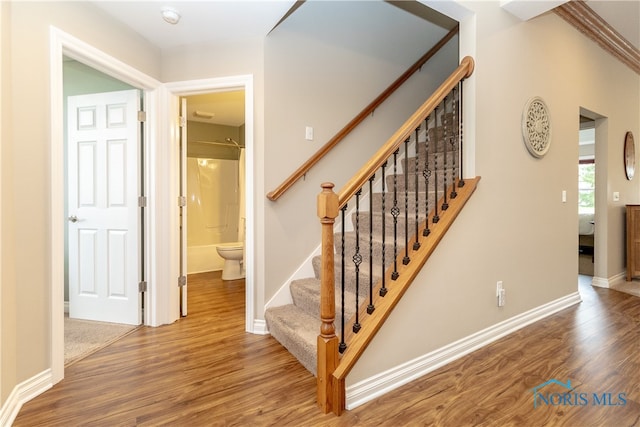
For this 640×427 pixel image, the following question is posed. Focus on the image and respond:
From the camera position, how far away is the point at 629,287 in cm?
375

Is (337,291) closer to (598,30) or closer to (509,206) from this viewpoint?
(509,206)

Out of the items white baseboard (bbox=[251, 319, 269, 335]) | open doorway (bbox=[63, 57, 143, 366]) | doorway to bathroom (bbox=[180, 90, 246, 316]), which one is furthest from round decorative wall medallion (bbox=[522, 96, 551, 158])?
doorway to bathroom (bbox=[180, 90, 246, 316])

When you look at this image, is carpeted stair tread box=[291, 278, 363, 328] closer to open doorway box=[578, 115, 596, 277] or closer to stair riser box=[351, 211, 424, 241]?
stair riser box=[351, 211, 424, 241]

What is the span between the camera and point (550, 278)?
2.90 metres

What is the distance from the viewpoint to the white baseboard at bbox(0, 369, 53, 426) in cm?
149

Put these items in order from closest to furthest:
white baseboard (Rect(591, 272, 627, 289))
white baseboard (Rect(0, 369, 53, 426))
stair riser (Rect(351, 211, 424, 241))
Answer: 1. white baseboard (Rect(0, 369, 53, 426))
2. stair riser (Rect(351, 211, 424, 241))
3. white baseboard (Rect(591, 272, 627, 289))

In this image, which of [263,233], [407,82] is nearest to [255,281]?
[263,233]

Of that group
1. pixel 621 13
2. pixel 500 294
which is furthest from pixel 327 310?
pixel 621 13

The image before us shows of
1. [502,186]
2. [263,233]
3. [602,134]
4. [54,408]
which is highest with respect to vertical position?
[602,134]

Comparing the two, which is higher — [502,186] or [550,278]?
[502,186]

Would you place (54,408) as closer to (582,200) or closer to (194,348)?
(194,348)

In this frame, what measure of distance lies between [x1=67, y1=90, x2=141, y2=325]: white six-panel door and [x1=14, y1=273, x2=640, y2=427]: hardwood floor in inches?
19.4

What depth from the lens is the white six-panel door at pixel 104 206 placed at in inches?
105

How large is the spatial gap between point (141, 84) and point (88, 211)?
119 centimetres
